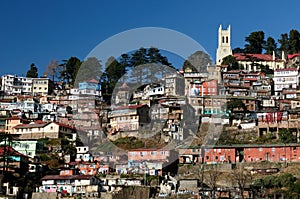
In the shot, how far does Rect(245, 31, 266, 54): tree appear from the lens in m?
88.6

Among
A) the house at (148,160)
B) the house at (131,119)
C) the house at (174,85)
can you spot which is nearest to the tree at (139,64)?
the house at (174,85)

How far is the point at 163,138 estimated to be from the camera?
5362 cm

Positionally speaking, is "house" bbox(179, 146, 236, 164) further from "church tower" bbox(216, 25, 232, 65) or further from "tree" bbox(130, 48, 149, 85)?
"church tower" bbox(216, 25, 232, 65)

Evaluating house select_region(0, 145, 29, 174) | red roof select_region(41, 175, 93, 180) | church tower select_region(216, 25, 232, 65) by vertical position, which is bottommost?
red roof select_region(41, 175, 93, 180)

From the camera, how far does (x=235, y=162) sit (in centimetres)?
4647

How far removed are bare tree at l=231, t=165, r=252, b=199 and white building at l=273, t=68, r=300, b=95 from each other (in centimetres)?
2662

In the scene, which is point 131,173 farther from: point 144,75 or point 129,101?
point 144,75

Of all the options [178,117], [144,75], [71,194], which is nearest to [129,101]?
[144,75]

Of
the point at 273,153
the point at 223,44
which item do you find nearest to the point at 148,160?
the point at 273,153

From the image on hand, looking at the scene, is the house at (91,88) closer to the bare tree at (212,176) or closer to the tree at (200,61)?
the tree at (200,61)

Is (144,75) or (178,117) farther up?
(144,75)

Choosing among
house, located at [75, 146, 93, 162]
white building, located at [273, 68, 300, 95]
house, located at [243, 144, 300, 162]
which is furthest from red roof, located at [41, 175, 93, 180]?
white building, located at [273, 68, 300, 95]

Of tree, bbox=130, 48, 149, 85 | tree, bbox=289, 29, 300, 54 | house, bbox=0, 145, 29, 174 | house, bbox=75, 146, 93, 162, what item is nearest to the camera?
house, bbox=0, 145, 29, 174

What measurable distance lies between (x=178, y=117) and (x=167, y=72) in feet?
40.1
